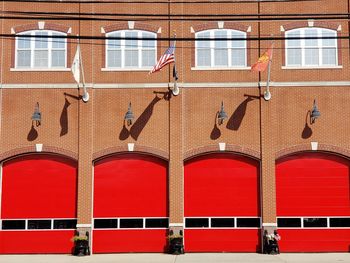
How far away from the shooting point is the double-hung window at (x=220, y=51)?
71.2ft

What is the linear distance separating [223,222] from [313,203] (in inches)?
151

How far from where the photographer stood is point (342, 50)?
2144 cm

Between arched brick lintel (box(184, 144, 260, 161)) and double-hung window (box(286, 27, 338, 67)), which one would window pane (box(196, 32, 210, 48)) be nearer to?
double-hung window (box(286, 27, 338, 67))

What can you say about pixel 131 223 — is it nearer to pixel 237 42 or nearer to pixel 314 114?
pixel 314 114

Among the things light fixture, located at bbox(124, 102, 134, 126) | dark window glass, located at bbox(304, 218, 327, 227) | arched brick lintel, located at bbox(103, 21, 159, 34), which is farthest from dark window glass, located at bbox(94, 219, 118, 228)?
arched brick lintel, located at bbox(103, 21, 159, 34)

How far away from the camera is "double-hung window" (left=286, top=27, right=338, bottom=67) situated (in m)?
21.5

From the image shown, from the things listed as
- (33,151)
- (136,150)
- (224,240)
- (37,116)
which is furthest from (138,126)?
(224,240)

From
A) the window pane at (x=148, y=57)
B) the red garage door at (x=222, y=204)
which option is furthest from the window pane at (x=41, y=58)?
the red garage door at (x=222, y=204)

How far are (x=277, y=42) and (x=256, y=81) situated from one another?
1.91 metres

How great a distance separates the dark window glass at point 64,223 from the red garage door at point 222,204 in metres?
4.76

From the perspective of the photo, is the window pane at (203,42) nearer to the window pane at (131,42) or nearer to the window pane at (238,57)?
the window pane at (238,57)

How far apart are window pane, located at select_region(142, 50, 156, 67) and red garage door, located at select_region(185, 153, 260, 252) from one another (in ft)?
15.1
